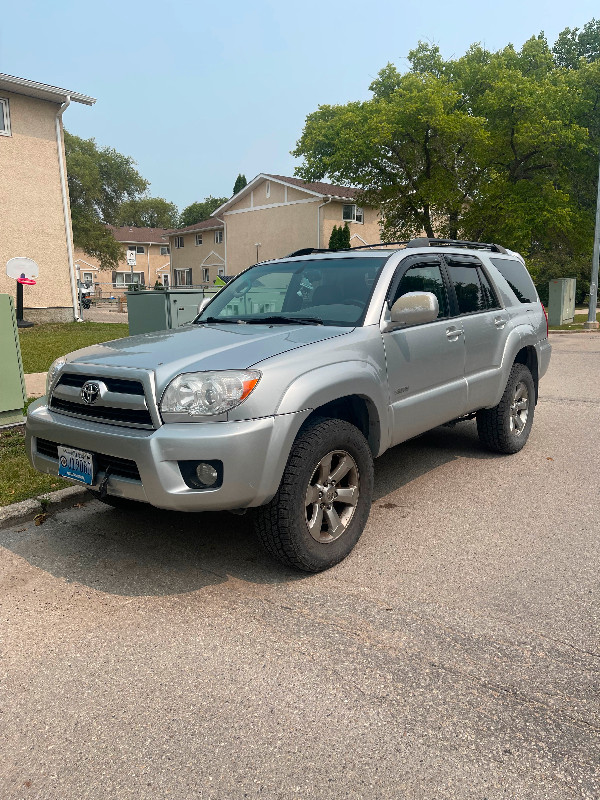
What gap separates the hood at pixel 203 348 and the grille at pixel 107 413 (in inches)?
8.8

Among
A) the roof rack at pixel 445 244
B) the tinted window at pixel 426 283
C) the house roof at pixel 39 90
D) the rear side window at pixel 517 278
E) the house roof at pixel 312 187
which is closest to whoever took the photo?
the tinted window at pixel 426 283

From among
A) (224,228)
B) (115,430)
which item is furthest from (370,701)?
(224,228)

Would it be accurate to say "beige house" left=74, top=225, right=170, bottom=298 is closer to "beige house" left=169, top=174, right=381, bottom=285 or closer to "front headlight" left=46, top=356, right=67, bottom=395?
"beige house" left=169, top=174, right=381, bottom=285

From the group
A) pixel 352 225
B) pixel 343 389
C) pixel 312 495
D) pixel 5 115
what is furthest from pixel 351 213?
pixel 312 495

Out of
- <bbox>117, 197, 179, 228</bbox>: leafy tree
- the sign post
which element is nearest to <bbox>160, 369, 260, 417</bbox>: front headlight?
the sign post

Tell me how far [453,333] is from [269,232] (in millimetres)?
38791

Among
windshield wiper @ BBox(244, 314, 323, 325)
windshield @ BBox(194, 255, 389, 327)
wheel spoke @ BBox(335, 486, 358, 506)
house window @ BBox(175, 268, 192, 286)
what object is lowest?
wheel spoke @ BBox(335, 486, 358, 506)

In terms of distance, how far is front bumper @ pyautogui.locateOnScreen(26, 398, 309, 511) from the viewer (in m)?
3.14

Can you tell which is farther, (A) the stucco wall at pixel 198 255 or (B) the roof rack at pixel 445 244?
(A) the stucco wall at pixel 198 255

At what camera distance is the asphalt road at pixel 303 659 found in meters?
2.19

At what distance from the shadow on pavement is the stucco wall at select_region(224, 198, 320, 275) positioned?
34.2 m

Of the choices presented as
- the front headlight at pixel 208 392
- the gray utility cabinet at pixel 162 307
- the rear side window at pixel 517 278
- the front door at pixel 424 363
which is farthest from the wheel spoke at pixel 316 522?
the gray utility cabinet at pixel 162 307

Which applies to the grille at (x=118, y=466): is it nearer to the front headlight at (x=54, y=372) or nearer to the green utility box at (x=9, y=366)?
the front headlight at (x=54, y=372)

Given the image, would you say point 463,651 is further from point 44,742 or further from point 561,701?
point 44,742
